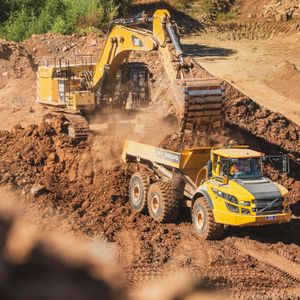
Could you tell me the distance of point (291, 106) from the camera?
79.8 feet

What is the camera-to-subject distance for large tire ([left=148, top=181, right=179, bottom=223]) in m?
13.0

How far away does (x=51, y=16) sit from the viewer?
3144 centimetres

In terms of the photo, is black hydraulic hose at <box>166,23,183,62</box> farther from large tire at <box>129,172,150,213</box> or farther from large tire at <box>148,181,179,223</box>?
large tire at <box>148,181,179,223</box>

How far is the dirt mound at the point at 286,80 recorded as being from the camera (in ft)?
84.6

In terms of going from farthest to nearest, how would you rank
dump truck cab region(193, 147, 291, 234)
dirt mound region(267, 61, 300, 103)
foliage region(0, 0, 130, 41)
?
1. foliage region(0, 0, 130, 41)
2. dirt mound region(267, 61, 300, 103)
3. dump truck cab region(193, 147, 291, 234)

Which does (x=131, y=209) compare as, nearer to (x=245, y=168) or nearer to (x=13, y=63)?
(x=245, y=168)

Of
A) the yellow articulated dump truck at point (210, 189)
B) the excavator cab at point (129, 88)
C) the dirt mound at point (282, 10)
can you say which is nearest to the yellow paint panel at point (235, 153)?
the yellow articulated dump truck at point (210, 189)

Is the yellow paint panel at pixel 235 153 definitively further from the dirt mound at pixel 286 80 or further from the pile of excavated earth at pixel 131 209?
the dirt mound at pixel 286 80

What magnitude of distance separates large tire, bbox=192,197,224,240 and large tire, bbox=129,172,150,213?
1.44m

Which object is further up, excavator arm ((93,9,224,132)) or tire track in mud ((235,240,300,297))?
excavator arm ((93,9,224,132))

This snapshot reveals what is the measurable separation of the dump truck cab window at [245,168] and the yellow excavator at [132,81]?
1.77 metres

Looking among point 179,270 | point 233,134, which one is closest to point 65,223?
point 179,270

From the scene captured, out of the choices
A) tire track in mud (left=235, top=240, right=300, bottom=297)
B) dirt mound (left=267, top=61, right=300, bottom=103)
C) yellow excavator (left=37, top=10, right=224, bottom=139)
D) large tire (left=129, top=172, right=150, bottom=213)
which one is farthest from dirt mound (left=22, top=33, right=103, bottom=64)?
tire track in mud (left=235, top=240, right=300, bottom=297)

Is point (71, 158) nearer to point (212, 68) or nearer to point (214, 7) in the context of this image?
point (212, 68)
